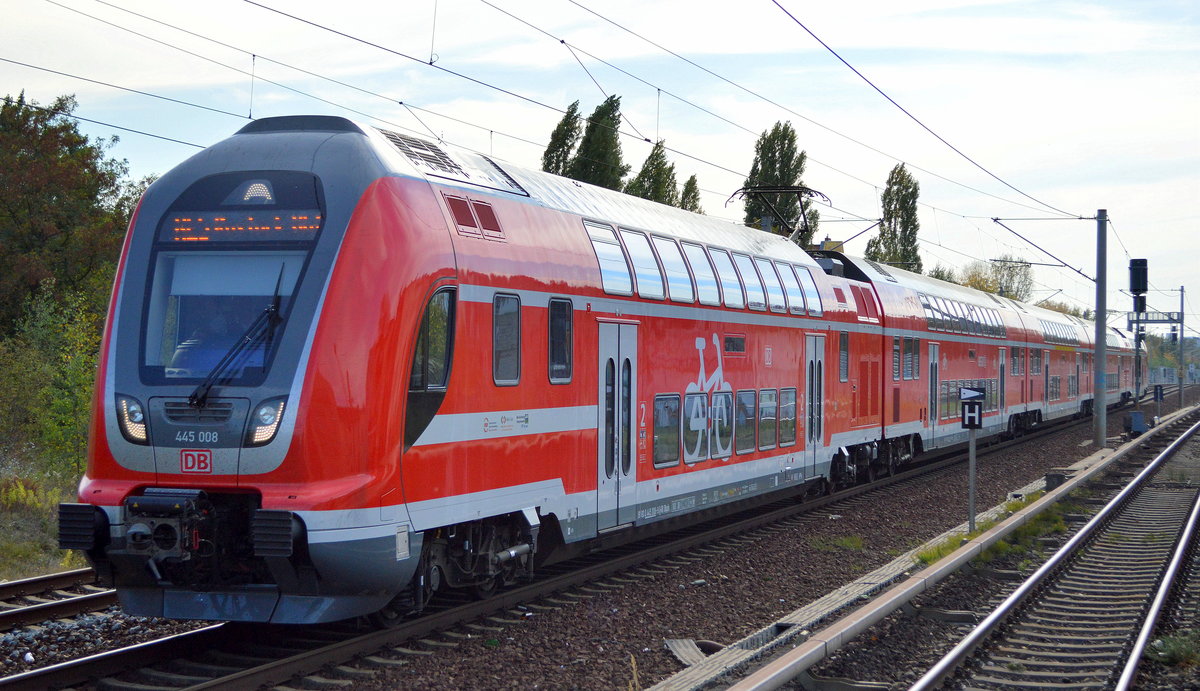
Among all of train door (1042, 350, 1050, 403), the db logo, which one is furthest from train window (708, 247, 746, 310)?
train door (1042, 350, 1050, 403)

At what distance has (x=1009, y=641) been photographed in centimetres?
925

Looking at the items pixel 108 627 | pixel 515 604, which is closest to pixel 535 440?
pixel 515 604

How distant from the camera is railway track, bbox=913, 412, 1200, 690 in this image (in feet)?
27.0

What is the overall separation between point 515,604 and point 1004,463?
Answer: 18.5 meters

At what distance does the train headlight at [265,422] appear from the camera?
766 cm

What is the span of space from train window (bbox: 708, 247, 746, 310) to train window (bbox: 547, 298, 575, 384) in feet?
12.5

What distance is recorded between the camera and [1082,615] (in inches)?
409

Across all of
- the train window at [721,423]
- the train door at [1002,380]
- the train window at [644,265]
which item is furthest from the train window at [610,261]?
the train door at [1002,380]

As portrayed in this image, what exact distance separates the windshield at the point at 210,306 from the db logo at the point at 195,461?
0.52 meters

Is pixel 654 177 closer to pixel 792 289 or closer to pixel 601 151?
pixel 601 151

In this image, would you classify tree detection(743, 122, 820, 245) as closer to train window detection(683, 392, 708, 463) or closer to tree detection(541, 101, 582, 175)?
tree detection(541, 101, 582, 175)

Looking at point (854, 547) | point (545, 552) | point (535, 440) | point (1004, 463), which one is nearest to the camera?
point (535, 440)

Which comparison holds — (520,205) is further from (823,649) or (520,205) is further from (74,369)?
(74,369)

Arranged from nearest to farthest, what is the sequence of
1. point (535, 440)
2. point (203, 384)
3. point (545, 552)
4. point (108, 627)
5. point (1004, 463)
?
point (203, 384), point (108, 627), point (535, 440), point (545, 552), point (1004, 463)
